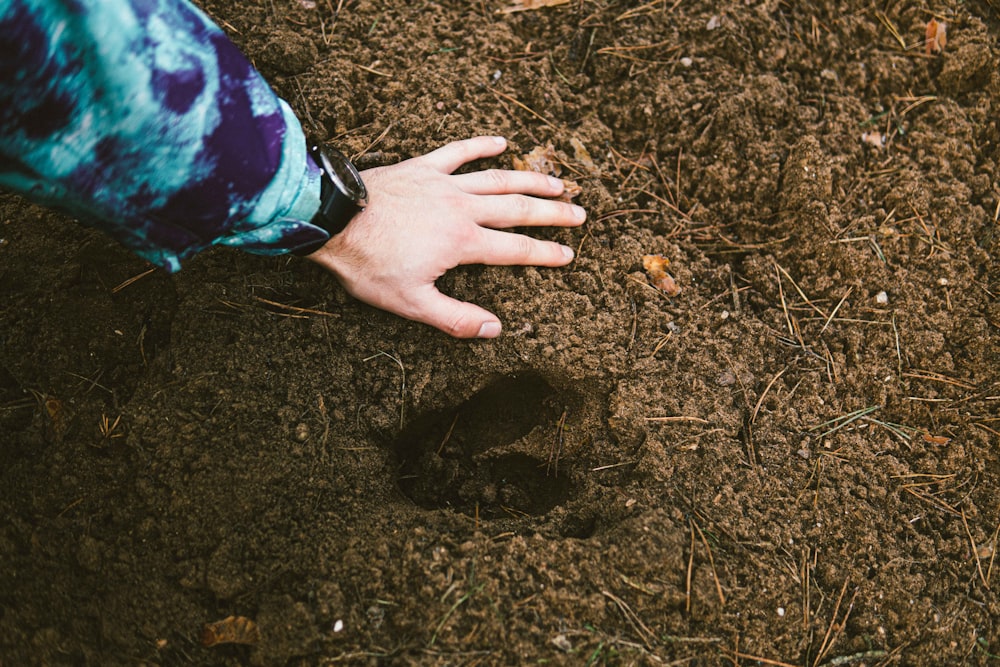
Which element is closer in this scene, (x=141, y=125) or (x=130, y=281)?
(x=141, y=125)

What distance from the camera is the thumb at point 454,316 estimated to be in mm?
1990

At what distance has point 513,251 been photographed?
2.09 metres

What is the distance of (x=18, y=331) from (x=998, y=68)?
3607 mm

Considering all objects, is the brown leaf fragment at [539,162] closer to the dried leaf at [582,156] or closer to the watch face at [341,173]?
the dried leaf at [582,156]

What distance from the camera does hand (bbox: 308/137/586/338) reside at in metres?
1.94

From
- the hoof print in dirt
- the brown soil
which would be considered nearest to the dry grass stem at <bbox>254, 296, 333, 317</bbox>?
the brown soil

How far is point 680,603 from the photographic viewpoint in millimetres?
1797

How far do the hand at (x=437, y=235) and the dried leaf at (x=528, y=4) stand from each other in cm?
72

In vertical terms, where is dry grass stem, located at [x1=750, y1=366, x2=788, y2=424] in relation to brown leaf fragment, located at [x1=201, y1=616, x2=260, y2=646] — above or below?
above

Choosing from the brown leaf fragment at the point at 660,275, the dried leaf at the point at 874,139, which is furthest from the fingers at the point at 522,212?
the dried leaf at the point at 874,139

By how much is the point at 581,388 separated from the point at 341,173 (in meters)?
1.00

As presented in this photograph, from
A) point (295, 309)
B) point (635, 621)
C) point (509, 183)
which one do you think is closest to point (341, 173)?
point (295, 309)

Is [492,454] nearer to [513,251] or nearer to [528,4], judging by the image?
[513,251]

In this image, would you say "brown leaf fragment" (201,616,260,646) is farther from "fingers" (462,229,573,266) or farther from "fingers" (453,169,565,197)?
"fingers" (453,169,565,197)
